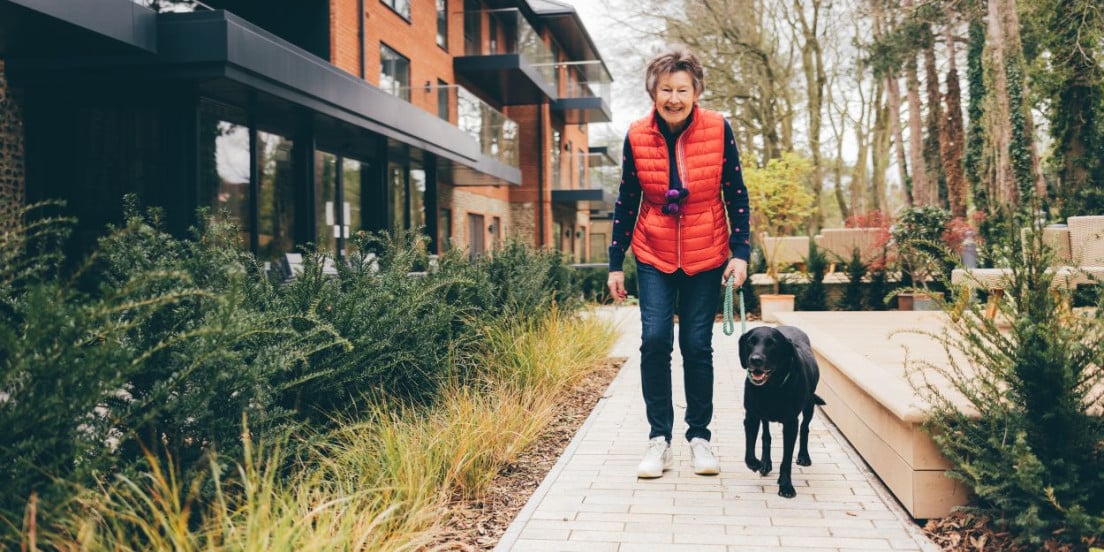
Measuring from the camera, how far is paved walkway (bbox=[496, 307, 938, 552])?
3.09 meters

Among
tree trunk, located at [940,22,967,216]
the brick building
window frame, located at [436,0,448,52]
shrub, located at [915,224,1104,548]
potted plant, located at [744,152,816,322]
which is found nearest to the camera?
shrub, located at [915,224,1104,548]

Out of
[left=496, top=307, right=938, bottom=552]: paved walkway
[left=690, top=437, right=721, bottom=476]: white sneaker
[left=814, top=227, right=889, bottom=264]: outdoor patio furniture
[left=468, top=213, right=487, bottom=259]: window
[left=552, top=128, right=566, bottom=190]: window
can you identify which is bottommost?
[left=496, top=307, right=938, bottom=552]: paved walkway

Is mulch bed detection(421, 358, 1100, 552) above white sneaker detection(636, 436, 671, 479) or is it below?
below

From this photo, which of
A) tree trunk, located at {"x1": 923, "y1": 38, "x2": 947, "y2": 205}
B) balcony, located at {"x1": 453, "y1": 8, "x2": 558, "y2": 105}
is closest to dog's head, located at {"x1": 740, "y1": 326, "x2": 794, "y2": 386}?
balcony, located at {"x1": 453, "y1": 8, "x2": 558, "y2": 105}

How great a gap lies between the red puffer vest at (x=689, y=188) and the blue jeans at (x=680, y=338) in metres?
0.10

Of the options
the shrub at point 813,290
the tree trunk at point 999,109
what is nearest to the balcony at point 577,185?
the tree trunk at point 999,109

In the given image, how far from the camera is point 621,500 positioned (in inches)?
144

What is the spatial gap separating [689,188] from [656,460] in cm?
134

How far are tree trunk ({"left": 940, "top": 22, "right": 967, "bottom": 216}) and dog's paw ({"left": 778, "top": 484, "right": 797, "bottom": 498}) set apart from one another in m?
23.3

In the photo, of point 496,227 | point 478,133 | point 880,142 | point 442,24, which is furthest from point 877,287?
point 880,142

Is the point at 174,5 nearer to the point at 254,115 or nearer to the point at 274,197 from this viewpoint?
the point at 254,115

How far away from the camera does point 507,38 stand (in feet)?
85.3

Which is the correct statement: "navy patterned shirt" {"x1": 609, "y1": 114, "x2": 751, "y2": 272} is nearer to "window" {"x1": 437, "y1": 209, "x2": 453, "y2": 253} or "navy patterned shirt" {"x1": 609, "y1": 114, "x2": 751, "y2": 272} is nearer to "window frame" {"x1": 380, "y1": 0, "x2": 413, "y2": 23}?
"window frame" {"x1": 380, "y1": 0, "x2": 413, "y2": 23}

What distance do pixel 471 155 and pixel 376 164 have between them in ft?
7.43
